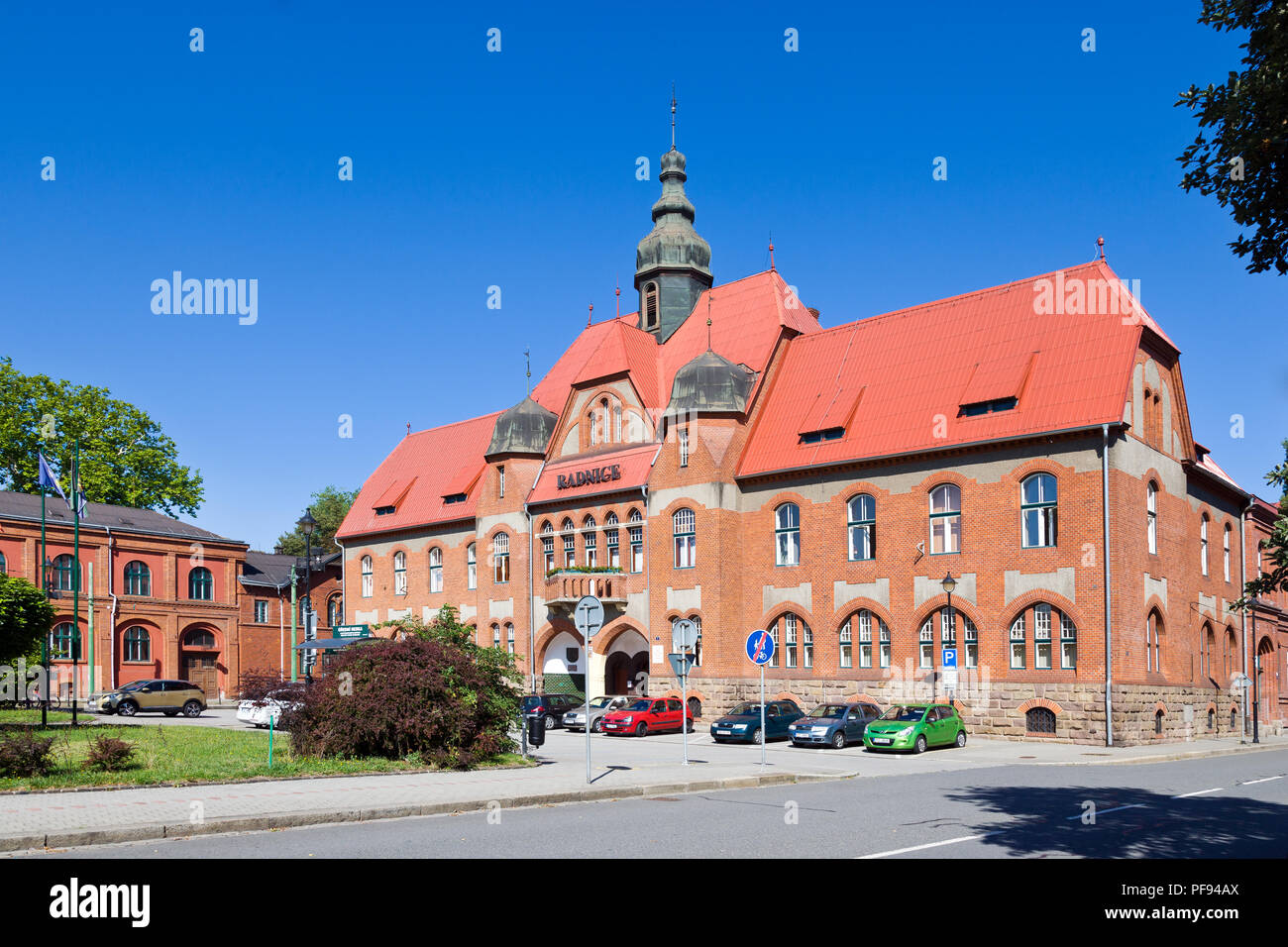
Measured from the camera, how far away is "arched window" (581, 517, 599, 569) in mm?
47406

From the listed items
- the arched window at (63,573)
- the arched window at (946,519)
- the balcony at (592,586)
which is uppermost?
the arched window at (946,519)

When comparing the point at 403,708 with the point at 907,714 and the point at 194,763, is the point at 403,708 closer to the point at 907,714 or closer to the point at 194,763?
the point at 194,763

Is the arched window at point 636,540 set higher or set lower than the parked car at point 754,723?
higher

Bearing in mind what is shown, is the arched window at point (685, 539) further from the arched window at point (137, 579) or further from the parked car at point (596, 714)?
the arched window at point (137, 579)

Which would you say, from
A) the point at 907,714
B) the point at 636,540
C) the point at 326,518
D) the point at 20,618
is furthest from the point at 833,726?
the point at 326,518

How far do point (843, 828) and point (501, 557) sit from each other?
127 ft

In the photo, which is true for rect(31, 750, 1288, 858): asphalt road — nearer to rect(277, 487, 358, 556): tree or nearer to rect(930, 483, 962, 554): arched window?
rect(930, 483, 962, 554): arched window

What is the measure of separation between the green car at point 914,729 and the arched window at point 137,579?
144 feet

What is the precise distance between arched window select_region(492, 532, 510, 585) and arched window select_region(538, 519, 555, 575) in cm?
188

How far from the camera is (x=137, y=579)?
6053 centimetres

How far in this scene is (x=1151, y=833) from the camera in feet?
43.7

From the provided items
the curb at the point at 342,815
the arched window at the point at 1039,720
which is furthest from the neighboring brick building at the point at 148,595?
the curb at the point at 342,815

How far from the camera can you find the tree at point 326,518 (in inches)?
3728
